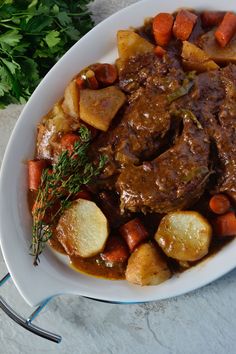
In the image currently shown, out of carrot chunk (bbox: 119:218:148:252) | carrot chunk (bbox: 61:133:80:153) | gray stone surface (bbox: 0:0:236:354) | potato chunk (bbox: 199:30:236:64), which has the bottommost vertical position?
gray stone surface (bbox: 0:0:236:354)

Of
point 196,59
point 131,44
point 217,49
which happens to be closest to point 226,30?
point 217,49

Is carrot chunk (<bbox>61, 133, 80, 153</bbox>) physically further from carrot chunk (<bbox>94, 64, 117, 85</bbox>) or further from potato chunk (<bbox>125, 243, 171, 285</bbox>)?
potato chunk (<bbox>125, 243, 171, 285</bbox>)

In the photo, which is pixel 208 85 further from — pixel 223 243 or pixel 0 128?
pixel 0 128

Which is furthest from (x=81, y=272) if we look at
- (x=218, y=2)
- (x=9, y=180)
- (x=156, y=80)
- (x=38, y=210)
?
(x=218, y=2)

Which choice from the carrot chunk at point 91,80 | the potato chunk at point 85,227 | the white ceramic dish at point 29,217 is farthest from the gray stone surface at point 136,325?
the carrot chunk at point 91,80

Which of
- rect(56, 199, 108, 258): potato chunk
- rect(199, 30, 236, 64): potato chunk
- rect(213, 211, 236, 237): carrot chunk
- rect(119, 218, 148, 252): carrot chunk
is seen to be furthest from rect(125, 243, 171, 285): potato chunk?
rect(199, 30, 236, 64): potato chunk

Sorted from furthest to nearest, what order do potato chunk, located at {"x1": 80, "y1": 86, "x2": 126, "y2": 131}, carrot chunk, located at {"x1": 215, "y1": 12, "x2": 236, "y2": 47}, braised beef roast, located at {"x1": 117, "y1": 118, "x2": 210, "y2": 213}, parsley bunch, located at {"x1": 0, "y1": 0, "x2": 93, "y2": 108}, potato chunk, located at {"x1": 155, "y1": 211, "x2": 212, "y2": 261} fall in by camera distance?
parsley bunch, located at {"x1": 0, "y1": 0, "x2": 93, "y2": 108} → carrot chunk, located at {"x1": 215, "y1": 12, "x2": 236, "y2": 47} → potato chunk, located at {"x1": 80, "y1": 86, "x2": 126, "y2": 131} → potato chunk, located at {"x1": 155, "y1": 211, "x2": 212, "y2": 261} → braised beef roast, located at {"x1": 117, "y1": 118, "x2": 210, "y2": 213}
